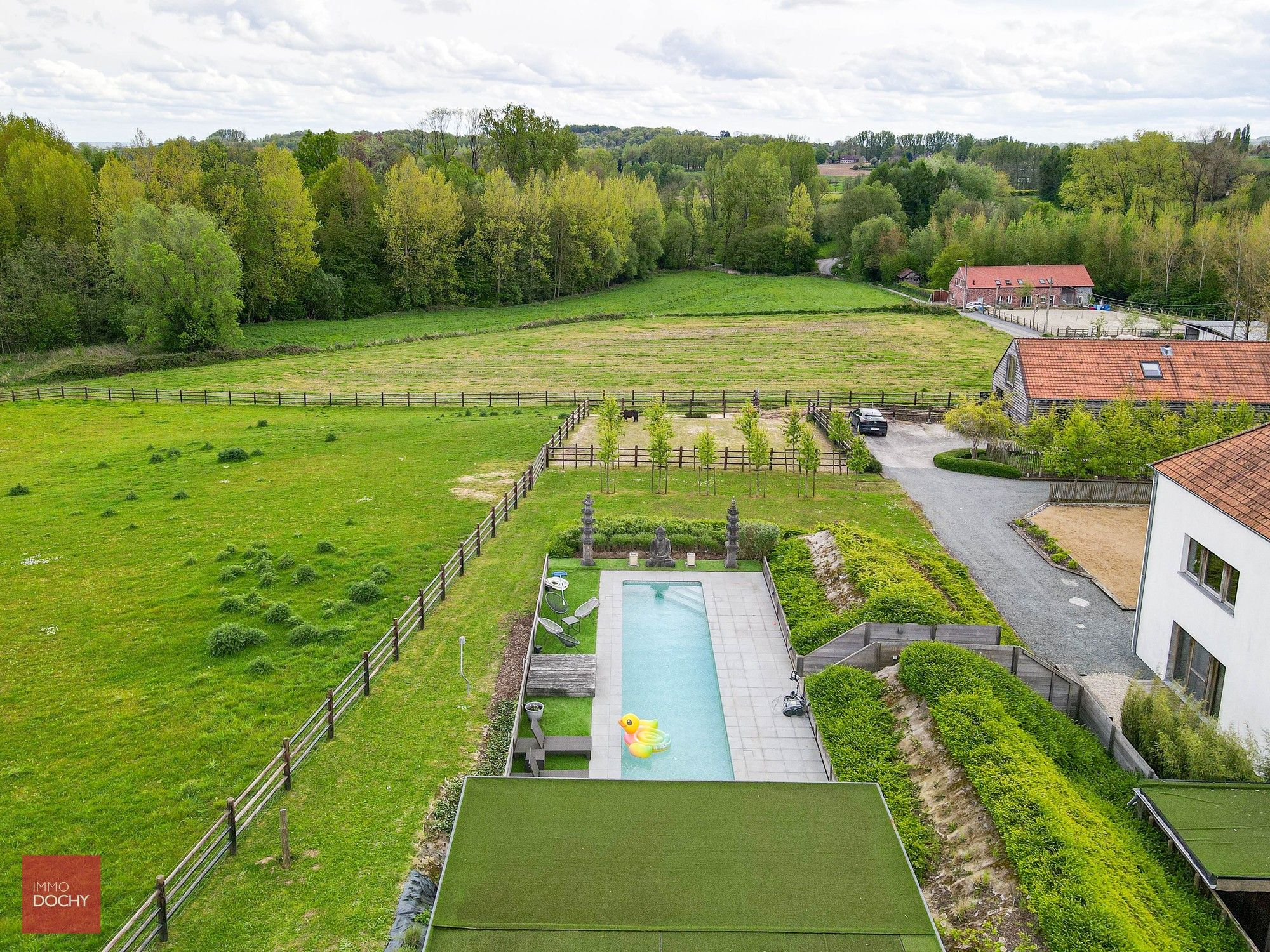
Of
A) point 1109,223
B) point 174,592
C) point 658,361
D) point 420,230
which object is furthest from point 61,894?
point 1109,223

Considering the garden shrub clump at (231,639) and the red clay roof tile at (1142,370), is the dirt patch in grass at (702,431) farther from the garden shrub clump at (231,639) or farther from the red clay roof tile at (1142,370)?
the garden shrub clump at (231,639)

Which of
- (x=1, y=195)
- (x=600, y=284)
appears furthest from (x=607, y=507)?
(x=600, y=284)

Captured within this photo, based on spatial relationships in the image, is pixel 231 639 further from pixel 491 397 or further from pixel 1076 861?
pixel 491 397

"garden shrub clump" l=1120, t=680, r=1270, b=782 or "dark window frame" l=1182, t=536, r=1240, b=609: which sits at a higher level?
"dark window frame" l=1182, t=536, r=1240, b=609

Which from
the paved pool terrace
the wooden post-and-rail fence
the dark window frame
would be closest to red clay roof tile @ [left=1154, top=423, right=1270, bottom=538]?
the dark window frame

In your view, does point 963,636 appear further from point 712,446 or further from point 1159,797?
point 712,446

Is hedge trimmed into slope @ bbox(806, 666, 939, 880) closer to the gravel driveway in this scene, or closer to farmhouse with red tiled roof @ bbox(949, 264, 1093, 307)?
the gravel driveway
